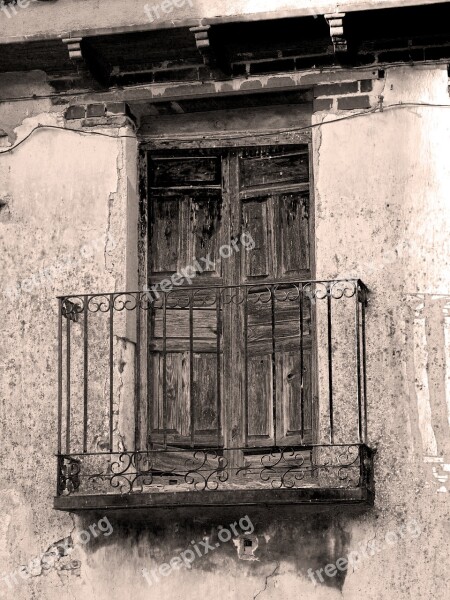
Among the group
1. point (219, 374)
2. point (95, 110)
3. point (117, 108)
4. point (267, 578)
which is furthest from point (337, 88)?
point (267, 578)

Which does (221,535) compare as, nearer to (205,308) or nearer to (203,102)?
(205,308)

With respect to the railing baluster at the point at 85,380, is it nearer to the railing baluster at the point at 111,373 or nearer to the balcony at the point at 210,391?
the balcony at the point at 210,391

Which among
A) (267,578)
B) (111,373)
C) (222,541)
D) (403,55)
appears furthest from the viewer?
(403,55)

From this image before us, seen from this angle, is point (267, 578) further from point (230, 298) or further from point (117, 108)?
point (117, 108)

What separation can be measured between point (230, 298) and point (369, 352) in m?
1.07

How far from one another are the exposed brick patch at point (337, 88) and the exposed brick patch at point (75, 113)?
154 cm

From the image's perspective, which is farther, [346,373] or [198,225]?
[198,225]

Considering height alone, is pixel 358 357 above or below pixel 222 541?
above

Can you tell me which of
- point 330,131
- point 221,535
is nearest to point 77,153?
point 330,131


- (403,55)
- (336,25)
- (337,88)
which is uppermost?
(336,25)

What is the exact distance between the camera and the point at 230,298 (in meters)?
11.1

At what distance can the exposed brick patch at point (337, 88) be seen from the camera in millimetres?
10938

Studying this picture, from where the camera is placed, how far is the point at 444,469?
10.2 metres

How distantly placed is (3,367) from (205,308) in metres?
1.34
